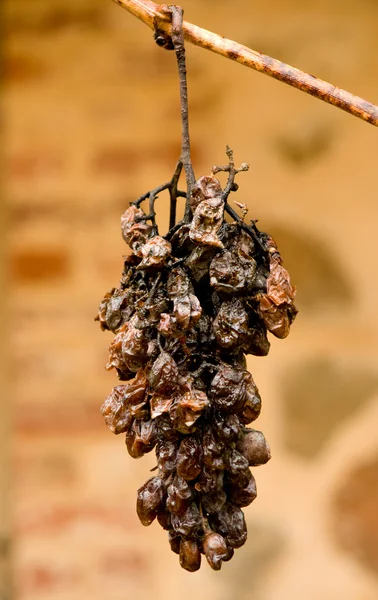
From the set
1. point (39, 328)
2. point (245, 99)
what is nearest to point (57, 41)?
point (245, 99)

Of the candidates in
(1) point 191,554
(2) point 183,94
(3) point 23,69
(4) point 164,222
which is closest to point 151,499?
(1) point 191,554

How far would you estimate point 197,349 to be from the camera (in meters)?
0.51

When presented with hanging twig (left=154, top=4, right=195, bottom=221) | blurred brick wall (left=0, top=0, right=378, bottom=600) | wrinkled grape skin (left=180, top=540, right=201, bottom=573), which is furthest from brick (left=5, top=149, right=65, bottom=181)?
wrinkled grape skin (left=180, top=540, right=201, bottom=573)

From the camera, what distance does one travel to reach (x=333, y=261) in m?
1.25

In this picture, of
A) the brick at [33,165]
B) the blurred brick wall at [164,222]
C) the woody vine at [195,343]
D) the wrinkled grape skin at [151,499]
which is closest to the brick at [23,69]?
the blurred brick wall at [164,222]

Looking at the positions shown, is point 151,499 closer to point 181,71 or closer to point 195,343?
point 195,343

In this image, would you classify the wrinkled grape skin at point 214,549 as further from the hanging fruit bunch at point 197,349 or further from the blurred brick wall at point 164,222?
the blurred brick wall at point 164,222

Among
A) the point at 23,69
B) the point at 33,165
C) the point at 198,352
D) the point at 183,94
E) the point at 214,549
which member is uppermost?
the point at 23,69

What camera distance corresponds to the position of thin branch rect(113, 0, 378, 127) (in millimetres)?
494

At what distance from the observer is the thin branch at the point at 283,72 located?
49 centimetres

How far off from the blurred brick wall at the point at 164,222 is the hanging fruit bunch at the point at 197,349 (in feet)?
2.39

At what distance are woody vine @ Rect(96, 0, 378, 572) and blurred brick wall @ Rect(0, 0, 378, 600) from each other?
2.39 ft

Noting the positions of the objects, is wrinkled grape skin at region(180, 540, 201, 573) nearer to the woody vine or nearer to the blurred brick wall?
the woody vine

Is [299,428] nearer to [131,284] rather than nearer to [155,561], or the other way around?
[155,561]
